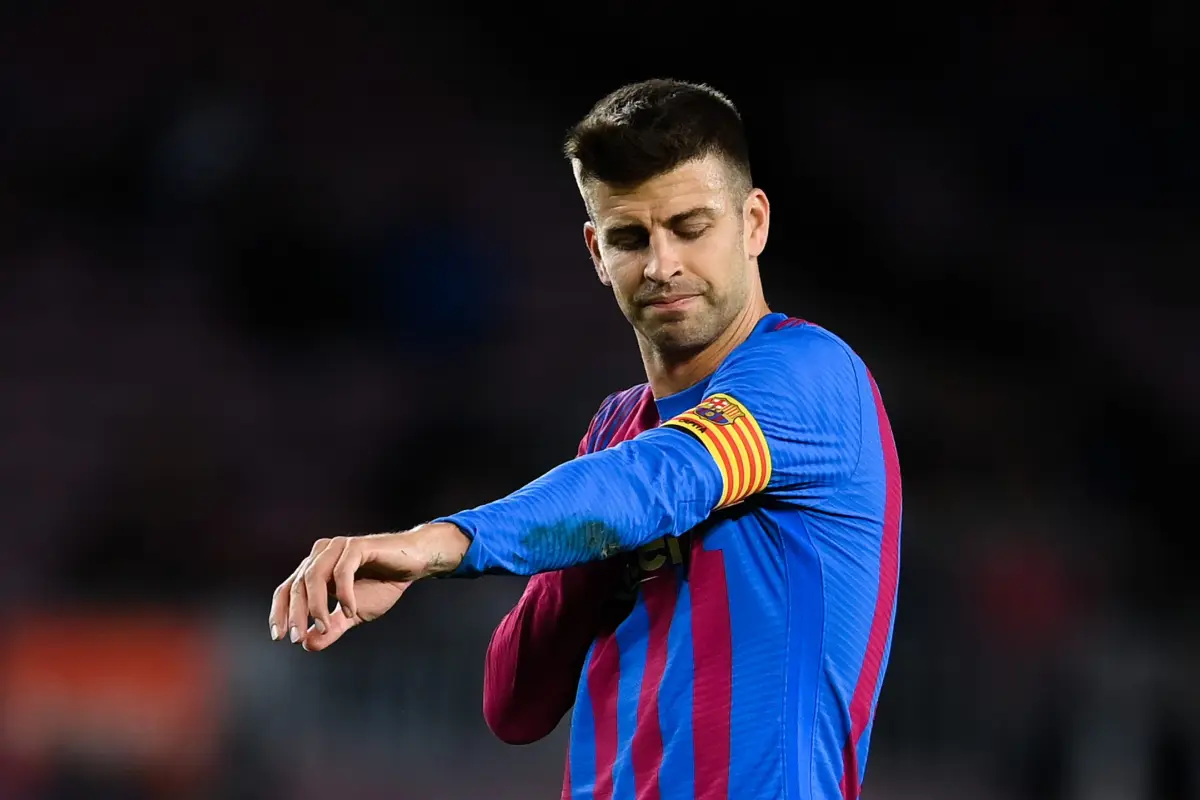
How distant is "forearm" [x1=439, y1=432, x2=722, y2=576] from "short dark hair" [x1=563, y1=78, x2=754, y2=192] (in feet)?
1.47

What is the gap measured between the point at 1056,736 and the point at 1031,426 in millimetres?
1388

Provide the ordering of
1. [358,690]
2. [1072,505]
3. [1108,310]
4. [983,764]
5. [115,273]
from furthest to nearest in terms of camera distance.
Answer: [115,273]
[1108,310]
[1072,505]
[358,690]
[983,764]

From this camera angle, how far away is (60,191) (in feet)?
21.9


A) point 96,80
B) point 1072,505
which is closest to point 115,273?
point 96,80

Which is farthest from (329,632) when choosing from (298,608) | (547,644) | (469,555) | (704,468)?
(547,644)

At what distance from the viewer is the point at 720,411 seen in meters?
1.66

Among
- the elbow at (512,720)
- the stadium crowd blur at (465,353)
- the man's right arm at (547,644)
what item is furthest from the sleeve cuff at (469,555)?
the stadium crowd blur at (465,353)

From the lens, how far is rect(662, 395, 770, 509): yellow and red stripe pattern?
1609 mm

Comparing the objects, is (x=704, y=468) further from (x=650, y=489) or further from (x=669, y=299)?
(x=669, y=299)

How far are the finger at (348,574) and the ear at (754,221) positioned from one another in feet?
2.79

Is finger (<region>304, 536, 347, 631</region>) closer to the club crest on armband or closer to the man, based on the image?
the man

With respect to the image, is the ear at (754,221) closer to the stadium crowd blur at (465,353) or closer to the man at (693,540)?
the man at (693,540)

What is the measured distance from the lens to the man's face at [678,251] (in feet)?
6.20

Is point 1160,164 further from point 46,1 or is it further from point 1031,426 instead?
point 46,1
